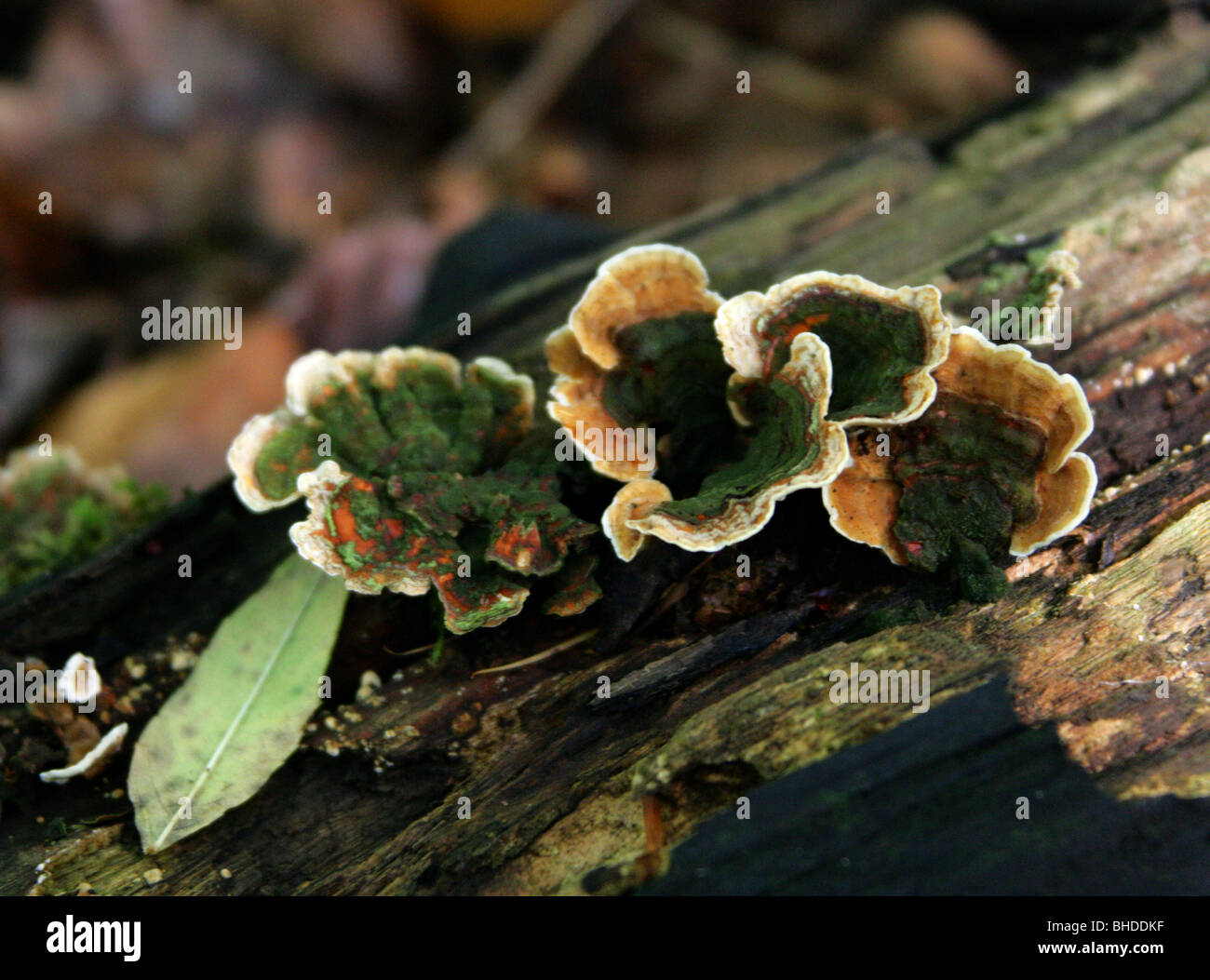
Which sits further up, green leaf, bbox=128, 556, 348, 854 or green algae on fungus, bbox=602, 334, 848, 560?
green algae on fungus, bbox=602, 334, 848, 560

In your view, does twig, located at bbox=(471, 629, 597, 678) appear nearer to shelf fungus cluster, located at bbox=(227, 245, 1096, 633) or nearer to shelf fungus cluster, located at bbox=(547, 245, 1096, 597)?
shelf fungus cluster, located at bbox=(227, 245, 1096, 633)

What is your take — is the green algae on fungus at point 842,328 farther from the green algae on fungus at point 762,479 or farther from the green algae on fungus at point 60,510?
the green algae on fungus at point 60,510

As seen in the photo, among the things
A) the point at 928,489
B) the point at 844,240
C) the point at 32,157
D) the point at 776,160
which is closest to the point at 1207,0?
the point at 844,240

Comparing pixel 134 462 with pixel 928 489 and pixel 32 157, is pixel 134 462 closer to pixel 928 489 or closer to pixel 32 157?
pixel 32 157
